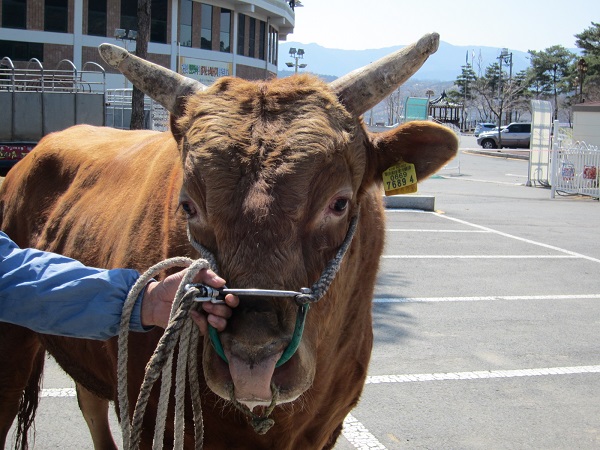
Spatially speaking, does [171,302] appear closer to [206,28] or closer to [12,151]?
[12,151]

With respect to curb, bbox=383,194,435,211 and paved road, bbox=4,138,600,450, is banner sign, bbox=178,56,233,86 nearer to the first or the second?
curb, bbox=383,194,435,211

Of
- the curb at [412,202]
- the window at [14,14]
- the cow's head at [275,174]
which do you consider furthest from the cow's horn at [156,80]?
the window at [14,14]

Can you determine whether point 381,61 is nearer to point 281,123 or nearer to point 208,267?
point 281,123

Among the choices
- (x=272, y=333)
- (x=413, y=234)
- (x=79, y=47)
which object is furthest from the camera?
(x=79, y=47)

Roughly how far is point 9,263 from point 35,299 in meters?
0.20

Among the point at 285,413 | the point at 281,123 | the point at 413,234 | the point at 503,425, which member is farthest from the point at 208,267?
the point at 413,234

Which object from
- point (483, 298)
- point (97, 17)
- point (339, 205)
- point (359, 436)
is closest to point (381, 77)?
point (339, 205)

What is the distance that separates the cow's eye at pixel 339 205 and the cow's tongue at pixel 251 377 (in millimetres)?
738

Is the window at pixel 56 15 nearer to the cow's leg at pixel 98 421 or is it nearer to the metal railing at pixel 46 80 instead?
the metal railing at pixel 46 80

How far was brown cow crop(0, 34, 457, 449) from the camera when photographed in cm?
233

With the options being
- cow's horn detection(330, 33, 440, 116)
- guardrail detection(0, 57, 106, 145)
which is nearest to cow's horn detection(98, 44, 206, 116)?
cow's horn detection(330, 33, 440, 116)

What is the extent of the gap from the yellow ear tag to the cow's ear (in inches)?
0.9

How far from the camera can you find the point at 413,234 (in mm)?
13039

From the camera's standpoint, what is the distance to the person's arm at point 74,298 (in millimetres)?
2602
